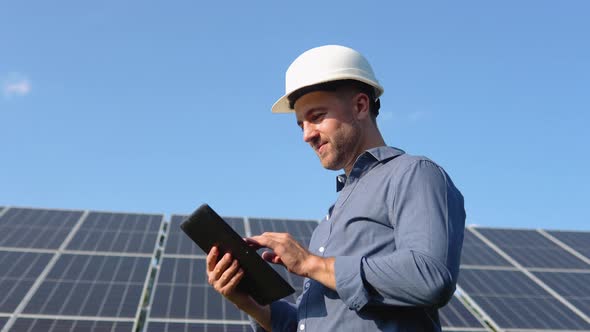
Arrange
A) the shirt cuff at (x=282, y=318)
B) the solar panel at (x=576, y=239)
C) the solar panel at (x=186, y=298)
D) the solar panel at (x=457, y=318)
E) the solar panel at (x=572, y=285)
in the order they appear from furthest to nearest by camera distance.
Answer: the solar panel at (x=576, y=239) < the solar panel at (x=572, y=285) < the solar panel at (x=457, y=318) < the solar panel at (x=186, y=298) < the shirt cuff at (x=282, y=318)

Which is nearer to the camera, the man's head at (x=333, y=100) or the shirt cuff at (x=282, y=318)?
the man's head at (x=333, y=100)

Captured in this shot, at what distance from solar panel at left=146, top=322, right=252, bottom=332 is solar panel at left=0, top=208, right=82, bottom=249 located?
3714mm

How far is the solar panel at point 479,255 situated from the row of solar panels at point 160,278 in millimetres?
23

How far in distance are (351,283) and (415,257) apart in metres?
0.21

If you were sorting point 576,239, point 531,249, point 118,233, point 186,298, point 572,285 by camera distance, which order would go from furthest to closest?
point 576,239 → point 531,249 → point 118,233 → point 572,285 → point 186,298

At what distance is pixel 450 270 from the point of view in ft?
6.66

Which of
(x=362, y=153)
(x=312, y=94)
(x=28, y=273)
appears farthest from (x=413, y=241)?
(x=28, y=273)

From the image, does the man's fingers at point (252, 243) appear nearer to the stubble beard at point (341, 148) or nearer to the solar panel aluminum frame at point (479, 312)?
the stubble beard at point (341, 148)

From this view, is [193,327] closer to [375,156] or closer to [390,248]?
[375,156]

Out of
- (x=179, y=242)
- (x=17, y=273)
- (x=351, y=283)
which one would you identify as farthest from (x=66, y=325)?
(x=351, y=283)

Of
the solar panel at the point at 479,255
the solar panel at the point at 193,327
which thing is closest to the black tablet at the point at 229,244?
the solar panel at the point at 193,327

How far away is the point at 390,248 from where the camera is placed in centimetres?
223

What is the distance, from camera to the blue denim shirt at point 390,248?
2023 millimetres

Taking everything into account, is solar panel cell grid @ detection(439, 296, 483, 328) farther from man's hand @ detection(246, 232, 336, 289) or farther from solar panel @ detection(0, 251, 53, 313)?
man's hand @ detection(246, 232, 336, 289)
